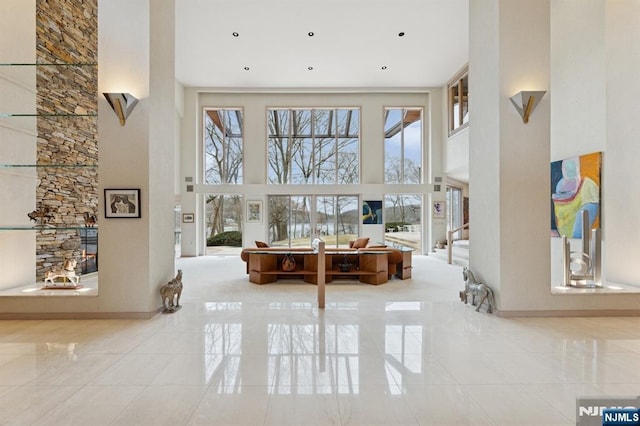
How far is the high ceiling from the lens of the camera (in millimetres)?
6859

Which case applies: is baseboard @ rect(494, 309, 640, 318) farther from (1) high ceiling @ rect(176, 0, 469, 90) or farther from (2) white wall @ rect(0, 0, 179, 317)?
(1) high ceiling @ rect(176, 0, 469, 90)

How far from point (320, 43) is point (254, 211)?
18.9ft

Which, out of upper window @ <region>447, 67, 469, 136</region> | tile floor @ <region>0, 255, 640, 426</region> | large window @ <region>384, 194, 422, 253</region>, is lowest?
tile floor @ <region>0, 255, 640, 426</region>

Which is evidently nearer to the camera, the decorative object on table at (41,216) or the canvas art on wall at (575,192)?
the decorative object on table at (41,216)

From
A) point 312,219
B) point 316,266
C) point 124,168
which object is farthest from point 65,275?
point 312,219

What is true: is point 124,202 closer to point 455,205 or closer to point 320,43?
point 320,43

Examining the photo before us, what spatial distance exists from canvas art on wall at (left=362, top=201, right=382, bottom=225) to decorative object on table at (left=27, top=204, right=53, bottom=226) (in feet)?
28.1

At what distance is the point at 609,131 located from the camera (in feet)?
16.5

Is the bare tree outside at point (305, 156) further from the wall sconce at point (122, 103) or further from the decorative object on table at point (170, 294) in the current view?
the wall sconce at point (122, 103)

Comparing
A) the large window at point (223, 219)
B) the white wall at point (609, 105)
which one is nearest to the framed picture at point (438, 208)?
the white wall at point (609, 105)

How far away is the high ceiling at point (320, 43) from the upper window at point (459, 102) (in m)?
0.33

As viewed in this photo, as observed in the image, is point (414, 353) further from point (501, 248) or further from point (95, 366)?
point (95, 366)

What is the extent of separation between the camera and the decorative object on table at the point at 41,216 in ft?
14.1

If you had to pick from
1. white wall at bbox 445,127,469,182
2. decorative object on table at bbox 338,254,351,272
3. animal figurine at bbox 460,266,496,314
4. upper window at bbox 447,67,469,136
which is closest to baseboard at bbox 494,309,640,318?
animal figurine at bbox 460,266,496,314
